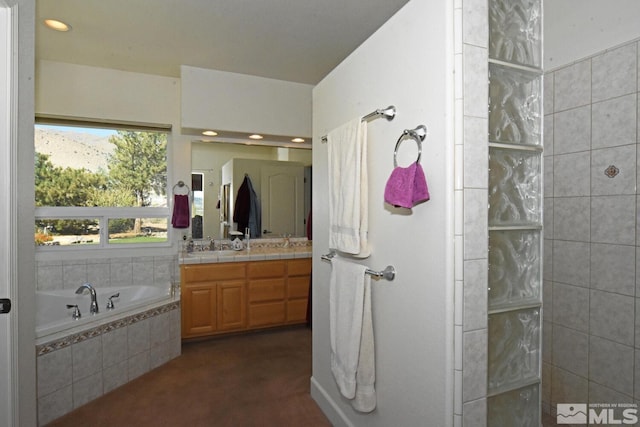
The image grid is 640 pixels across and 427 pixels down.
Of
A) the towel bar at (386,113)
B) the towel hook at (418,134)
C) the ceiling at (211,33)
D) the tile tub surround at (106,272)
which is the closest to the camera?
the towel hook at (418,134)

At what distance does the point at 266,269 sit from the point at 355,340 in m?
1.97

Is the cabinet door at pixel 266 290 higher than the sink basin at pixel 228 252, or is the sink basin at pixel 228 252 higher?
the sink basin at pixel 228 252

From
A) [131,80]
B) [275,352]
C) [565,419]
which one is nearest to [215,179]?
[131,80]

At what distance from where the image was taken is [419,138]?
139cm

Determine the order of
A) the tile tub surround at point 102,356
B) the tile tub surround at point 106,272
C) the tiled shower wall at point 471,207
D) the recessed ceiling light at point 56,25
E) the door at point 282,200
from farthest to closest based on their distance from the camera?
the door at point 282,200 → the tile tub surround at point 106,272 → the recessed ceiling light at point 56,25 → the tile tub surround at point 102,356 → the tiled shower wall at point 471,207

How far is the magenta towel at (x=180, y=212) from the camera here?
11.8 ft

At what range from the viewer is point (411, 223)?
58.0 inches

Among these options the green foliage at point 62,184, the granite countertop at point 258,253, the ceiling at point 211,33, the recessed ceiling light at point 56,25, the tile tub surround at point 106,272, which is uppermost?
the ceiling at point 211,33

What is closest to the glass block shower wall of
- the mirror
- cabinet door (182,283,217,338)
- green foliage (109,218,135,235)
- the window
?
cabinet door (182,283,217,338)

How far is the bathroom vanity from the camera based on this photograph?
10.8ft

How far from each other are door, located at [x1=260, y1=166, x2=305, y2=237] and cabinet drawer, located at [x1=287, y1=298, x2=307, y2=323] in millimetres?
841

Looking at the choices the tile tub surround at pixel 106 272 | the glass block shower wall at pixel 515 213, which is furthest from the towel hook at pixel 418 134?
the tile tub surround at pixel 106 272

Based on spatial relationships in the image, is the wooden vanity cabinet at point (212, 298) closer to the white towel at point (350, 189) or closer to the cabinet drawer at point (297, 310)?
the cabinet drawer at point (297, 310)

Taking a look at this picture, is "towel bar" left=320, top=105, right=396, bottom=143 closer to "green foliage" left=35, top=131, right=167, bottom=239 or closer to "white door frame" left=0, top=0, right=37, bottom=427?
"white door frame" left=0, top=0, right=37, bottom=427
